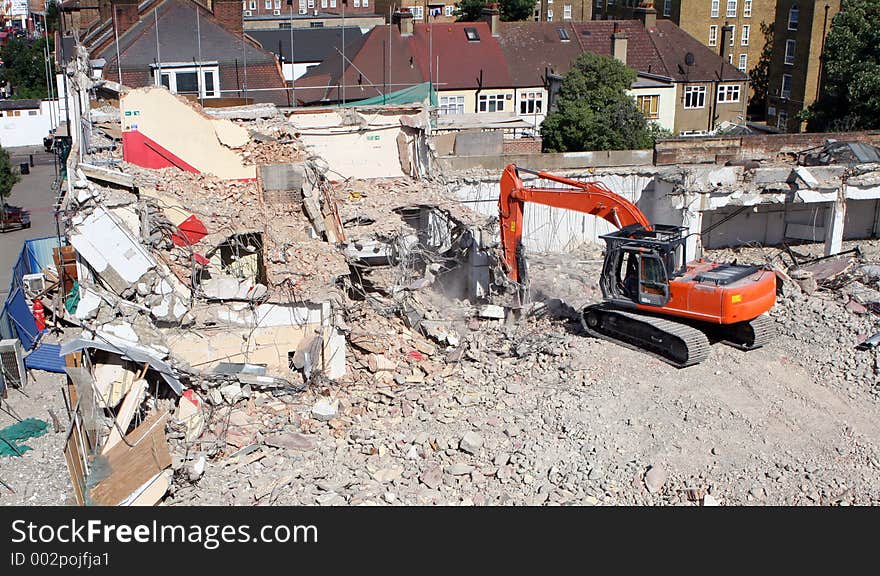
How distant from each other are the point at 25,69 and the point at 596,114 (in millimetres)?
40810

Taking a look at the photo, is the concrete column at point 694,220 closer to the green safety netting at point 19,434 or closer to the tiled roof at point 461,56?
the tiled roof at point 461,56

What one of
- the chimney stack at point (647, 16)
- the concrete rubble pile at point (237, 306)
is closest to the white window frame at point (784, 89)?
the chimney stack at point (647, 16)

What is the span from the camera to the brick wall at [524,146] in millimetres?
28587

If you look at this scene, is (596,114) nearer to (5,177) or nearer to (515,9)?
(5,177)

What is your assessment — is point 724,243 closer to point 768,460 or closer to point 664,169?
point 664,169

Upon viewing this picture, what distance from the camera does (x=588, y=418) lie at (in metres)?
13.8

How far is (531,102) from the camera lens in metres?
35.7

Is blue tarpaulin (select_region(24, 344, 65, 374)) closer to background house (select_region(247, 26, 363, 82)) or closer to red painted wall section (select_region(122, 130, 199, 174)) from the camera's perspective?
red painted wall section (select_region(122, 130, 199, 174))

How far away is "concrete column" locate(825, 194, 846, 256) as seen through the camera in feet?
74.7

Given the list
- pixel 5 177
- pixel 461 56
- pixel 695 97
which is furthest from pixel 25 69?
pixel 695 97

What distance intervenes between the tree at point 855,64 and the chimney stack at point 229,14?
21374 mm

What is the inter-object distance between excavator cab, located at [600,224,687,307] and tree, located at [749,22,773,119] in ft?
113

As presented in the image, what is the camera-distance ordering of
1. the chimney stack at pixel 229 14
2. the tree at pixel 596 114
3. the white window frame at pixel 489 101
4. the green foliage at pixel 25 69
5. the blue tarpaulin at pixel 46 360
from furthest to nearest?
the green foliage at pixel 25 69 < the white window frame at pixel 489 101 < the chimney stack at pixel 229 14 < the tree at pixel 596 114 < the blue tarpaulin at pixel 46 360

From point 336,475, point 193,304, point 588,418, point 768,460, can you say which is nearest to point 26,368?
point 193,304
